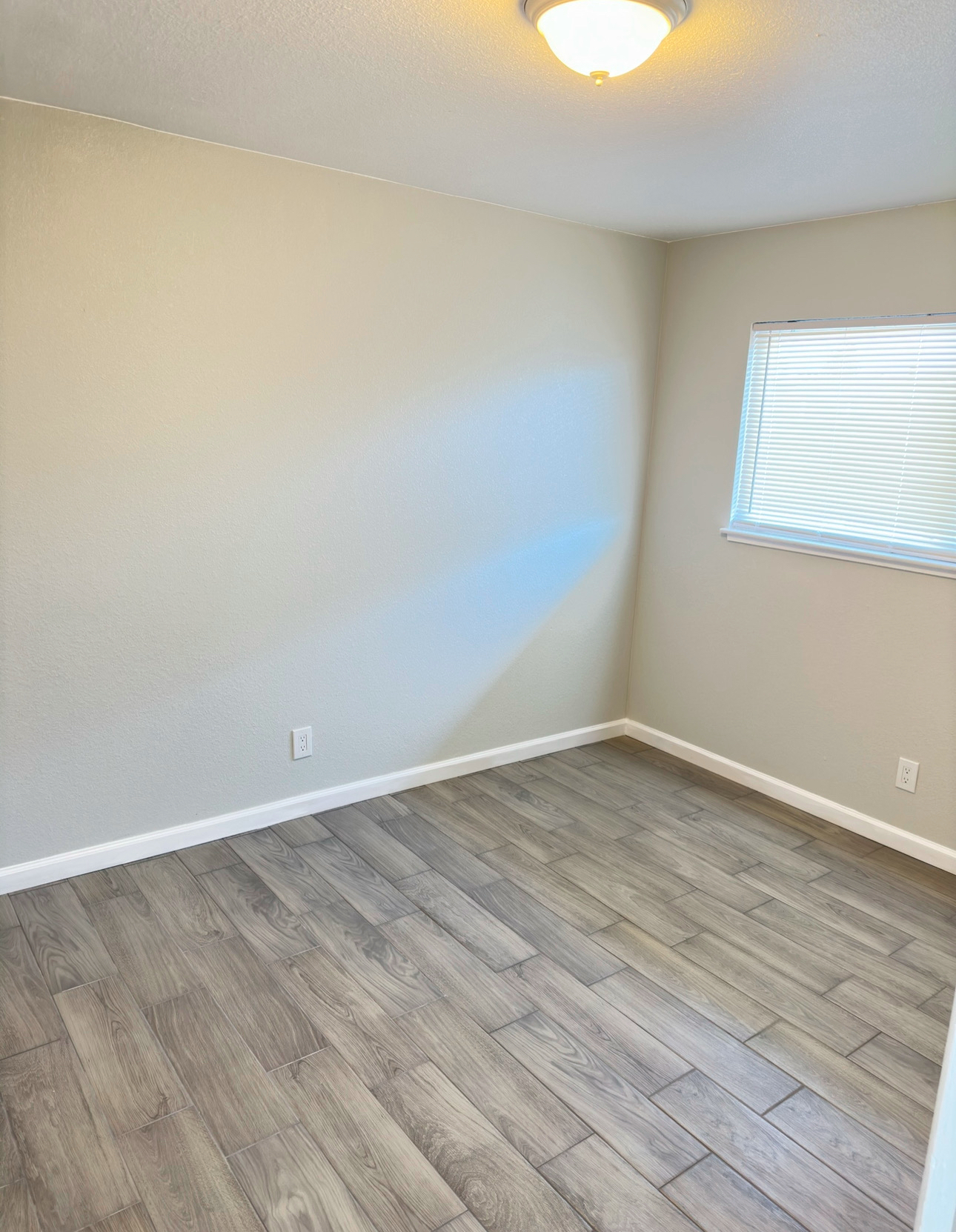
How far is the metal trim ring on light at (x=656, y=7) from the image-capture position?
1.59 metres

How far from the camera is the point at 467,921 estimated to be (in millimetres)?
2711

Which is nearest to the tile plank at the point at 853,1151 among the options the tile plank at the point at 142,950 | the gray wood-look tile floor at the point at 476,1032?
the gray wood-look tile floor at the point at 476,1032

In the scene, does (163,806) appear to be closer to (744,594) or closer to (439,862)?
(439,862)

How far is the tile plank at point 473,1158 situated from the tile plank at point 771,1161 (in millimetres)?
391

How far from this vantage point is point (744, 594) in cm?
372

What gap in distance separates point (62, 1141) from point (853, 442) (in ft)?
10.6

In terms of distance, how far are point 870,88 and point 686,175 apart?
0.82m


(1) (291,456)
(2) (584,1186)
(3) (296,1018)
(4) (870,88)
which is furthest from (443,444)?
(2) (584,1186)

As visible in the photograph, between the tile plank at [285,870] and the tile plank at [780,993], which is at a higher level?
the tile plank at [285,870]

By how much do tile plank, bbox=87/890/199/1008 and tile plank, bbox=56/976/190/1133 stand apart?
0.05 m

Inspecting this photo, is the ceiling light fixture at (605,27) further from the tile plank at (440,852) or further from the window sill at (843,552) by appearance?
the tile plank at (440,852)

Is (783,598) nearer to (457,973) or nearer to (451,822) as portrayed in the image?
(451,822)

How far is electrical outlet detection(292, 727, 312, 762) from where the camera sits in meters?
3.24

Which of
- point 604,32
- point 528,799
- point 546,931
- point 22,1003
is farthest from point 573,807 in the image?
point 604,32
